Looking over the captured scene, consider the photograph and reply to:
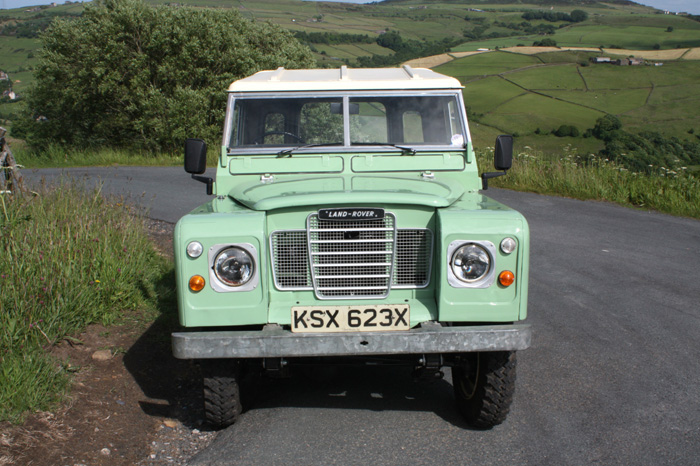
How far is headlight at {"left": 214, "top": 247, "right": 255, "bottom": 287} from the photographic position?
3.70 m

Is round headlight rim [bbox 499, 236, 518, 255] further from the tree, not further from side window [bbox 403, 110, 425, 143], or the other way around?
the tree

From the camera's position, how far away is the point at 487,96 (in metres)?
59.2

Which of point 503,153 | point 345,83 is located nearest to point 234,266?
point 345,83

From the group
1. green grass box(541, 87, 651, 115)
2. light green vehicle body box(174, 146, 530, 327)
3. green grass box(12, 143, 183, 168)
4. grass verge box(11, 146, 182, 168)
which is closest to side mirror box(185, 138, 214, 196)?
light green vehicle body box(174, 146, 530, 327)

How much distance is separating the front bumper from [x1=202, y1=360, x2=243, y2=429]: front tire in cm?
35

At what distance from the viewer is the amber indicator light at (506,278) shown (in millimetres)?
3703

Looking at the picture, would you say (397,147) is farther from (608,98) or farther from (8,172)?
(608,98)

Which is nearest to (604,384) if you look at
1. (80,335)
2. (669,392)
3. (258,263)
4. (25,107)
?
(669,392)

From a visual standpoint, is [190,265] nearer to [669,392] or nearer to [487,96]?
[669,392]

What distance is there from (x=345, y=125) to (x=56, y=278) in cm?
261

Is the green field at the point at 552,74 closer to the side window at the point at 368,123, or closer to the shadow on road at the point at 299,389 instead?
the shadow on road at the point at 299,389

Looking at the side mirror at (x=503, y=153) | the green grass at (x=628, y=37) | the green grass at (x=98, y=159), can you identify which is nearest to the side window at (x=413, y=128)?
the side mirror at (x=503, y=153)

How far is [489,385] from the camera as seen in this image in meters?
3.88

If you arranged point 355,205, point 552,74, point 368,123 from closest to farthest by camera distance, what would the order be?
point 355,205
point 368,123
point 552,74
